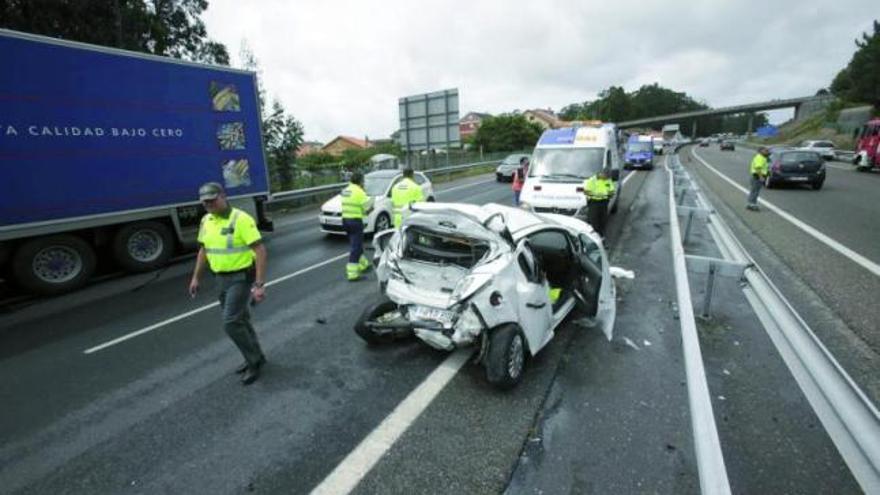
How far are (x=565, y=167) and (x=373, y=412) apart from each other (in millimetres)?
8977

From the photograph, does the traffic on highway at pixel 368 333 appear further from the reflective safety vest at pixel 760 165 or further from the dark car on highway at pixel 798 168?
the dark car on highway at pixel 798 168

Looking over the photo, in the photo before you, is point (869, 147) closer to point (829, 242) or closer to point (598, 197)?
point (829, 242)

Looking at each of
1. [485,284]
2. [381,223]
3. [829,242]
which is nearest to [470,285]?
[485,284]

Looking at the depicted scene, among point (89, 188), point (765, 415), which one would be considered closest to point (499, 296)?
point (765, 415)

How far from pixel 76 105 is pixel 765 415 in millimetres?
9983

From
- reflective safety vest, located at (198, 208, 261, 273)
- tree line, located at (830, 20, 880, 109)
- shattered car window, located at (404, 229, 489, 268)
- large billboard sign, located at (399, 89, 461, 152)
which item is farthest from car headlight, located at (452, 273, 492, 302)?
tree line, located at (830, 20, 880, 109)

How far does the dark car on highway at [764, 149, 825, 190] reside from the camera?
1571cm

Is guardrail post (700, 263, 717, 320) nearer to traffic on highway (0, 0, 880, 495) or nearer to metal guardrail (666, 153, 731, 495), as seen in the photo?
traffic on highway (0, 0, 880, 495)

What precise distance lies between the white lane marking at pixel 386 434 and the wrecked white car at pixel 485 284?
0.31m

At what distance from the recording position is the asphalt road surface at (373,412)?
293cm

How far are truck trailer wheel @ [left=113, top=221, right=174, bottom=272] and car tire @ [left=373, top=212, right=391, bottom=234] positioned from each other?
4322 mm

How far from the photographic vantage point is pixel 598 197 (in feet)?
29.6

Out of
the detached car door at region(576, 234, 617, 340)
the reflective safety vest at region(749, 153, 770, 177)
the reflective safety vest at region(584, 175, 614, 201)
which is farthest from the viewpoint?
the reflective safety vest at region(749, 153, 770, 177)

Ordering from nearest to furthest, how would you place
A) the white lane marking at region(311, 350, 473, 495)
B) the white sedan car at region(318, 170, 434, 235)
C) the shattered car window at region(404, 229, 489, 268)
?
1. the white lane marking at region(311, 350, 473, 495)
2. the shattered car window at region(404, 229, 489, 268)
3. the white sedan car at region(318, 170, 434, 235)
